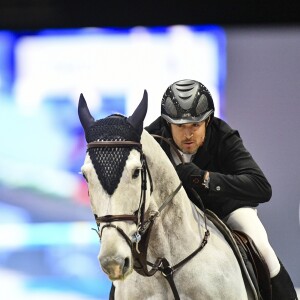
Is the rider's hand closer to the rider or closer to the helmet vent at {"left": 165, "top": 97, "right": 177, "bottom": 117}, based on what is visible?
the rider

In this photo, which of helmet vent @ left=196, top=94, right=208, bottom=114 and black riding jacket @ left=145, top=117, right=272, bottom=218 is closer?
black riding jacket @ left=145, top=117, right=272, bottom=218

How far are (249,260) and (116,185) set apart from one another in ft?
2.73

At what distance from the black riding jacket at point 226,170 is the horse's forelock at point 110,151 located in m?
0.48

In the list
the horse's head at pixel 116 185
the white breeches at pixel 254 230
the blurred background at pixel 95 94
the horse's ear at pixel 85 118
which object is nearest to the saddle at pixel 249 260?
→ the white breeches at pixel 254 230

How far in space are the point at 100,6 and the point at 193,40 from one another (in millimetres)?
614

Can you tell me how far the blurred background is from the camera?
14.9 feet

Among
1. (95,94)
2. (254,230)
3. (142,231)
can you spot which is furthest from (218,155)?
(95,94)

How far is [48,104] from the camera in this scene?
4.66m

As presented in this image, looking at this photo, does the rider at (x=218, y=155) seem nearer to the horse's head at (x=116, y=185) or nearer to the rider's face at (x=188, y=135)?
the rider's face at (x=188, y=135)

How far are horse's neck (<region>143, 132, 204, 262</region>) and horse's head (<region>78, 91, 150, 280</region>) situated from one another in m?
0.15

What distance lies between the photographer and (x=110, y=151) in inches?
75.6

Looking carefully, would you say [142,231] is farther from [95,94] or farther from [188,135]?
[95,94]

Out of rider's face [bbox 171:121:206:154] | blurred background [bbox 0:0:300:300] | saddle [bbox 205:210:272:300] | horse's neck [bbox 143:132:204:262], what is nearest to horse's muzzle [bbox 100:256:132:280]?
horse's neck [bbox 143:132:204:262]

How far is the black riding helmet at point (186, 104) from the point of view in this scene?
8.38 feet
